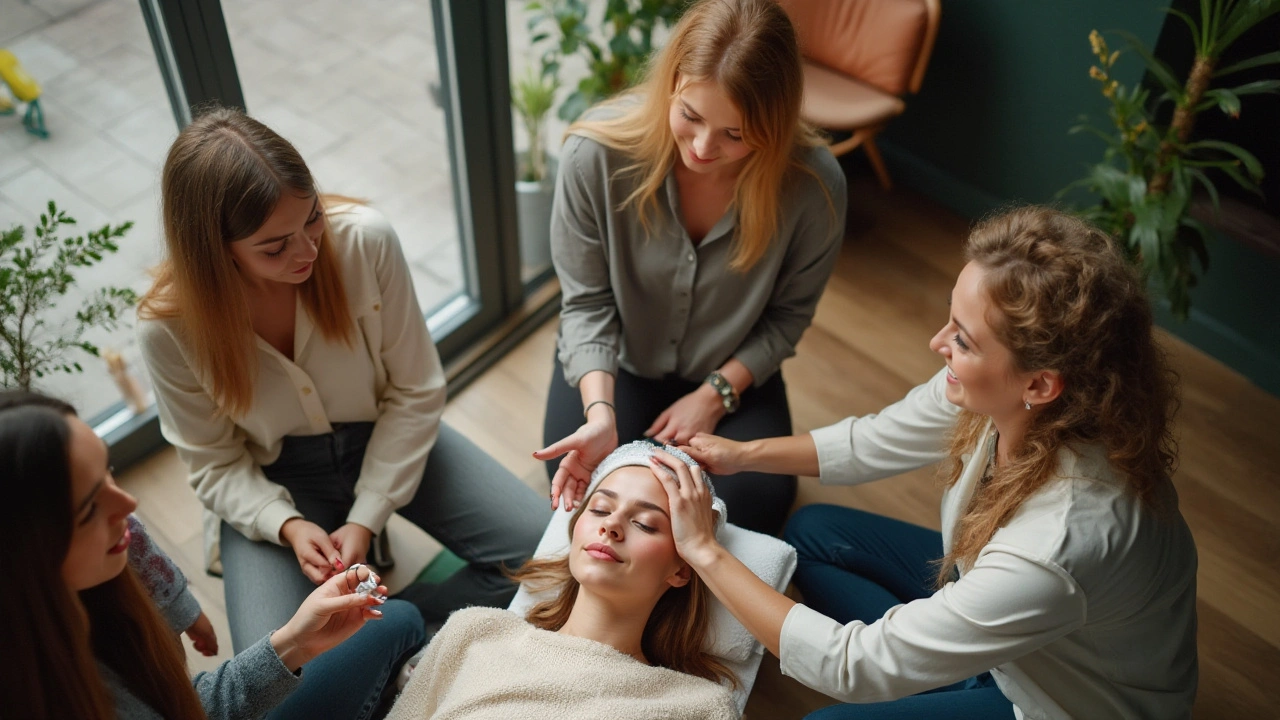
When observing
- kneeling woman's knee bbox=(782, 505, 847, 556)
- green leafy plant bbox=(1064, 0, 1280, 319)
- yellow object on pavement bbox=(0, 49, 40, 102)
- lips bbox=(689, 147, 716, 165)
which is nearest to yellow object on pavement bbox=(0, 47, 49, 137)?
yellow object on pavement bbox=(0, 49, 40, 102)

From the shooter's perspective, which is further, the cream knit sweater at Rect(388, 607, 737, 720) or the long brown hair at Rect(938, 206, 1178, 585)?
the cream knit sweater at Rect(388, 607, 737, 720)

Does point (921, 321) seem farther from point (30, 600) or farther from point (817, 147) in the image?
point (30, 600)

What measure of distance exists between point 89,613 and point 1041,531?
52.9 inches

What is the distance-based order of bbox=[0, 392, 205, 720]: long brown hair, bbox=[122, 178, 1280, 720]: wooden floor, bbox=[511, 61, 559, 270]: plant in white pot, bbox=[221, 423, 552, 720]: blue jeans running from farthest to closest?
bbox=[511, 61, 559, 270]: plant in white pot → bbox=[122, 178, 1280, 720]: wooden floor → bbox=[221, 423, 552, 720]: blue jeans → bbox=[0, 392, 205, 720]: long brown hair

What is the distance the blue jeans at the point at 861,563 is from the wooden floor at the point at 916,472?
35cm

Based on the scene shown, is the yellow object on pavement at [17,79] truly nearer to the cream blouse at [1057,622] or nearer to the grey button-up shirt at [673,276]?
the grey button-up shirt at [673,276]

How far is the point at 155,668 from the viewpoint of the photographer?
4.50 ft

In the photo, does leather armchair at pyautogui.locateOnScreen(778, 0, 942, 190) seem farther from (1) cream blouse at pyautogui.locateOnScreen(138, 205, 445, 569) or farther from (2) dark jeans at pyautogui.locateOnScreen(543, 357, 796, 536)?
(1) cream blouse at pyautogui.locateOnScreen(138, 205, 445, 569)

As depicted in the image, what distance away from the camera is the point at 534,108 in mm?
2795

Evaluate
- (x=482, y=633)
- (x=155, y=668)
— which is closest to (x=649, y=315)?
(x=482, y=633)

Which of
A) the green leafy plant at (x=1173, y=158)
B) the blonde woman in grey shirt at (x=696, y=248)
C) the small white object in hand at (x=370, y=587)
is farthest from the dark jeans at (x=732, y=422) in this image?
the green leafy plant at (x=1173, y=158)

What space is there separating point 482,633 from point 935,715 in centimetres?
81

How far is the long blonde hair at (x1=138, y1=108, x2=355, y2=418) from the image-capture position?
1.51 meters

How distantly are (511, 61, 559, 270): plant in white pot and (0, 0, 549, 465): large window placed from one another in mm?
82
